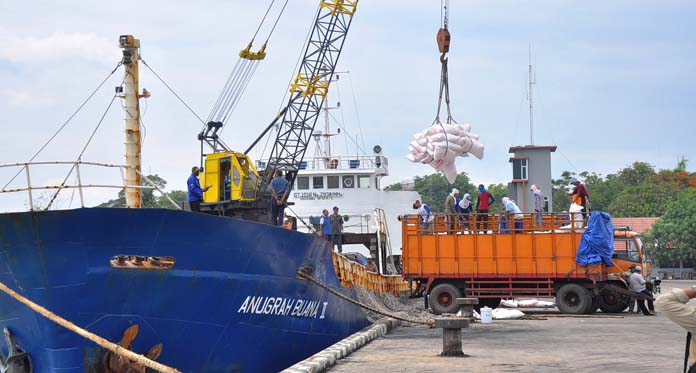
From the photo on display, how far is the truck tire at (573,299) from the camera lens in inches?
928

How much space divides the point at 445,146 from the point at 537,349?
19.8ft

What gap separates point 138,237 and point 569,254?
42.9ft

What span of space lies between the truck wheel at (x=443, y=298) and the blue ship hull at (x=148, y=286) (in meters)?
9.11

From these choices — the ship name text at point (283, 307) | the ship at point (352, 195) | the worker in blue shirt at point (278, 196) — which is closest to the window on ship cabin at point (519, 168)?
the ship at point (352, 195)

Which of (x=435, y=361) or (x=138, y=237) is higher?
(x=138, y=237)

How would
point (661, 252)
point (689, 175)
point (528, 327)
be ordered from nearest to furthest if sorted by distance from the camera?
point (528, 327)
point (661, 252)
point (689, 175)

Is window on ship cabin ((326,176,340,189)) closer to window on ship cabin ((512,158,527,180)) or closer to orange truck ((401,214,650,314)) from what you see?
window on ship cabin ((512,158,527,180))

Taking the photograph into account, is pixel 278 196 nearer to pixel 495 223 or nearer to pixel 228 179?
pixel 228 179

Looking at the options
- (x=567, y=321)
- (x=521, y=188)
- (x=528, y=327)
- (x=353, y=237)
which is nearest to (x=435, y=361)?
(x=528, y=327)

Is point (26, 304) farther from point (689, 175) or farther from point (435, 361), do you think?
point (689, 175)

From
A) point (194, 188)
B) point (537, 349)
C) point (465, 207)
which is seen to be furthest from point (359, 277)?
point (537, 349)

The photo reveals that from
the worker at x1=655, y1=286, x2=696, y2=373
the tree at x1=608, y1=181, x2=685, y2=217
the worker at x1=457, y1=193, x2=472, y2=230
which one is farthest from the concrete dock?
the tree at x1=608, y1=181, x2=685, y2=217

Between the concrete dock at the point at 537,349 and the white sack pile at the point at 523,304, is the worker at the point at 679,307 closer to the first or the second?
the concrete dock at the point at 537,349

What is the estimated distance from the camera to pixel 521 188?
121ft
